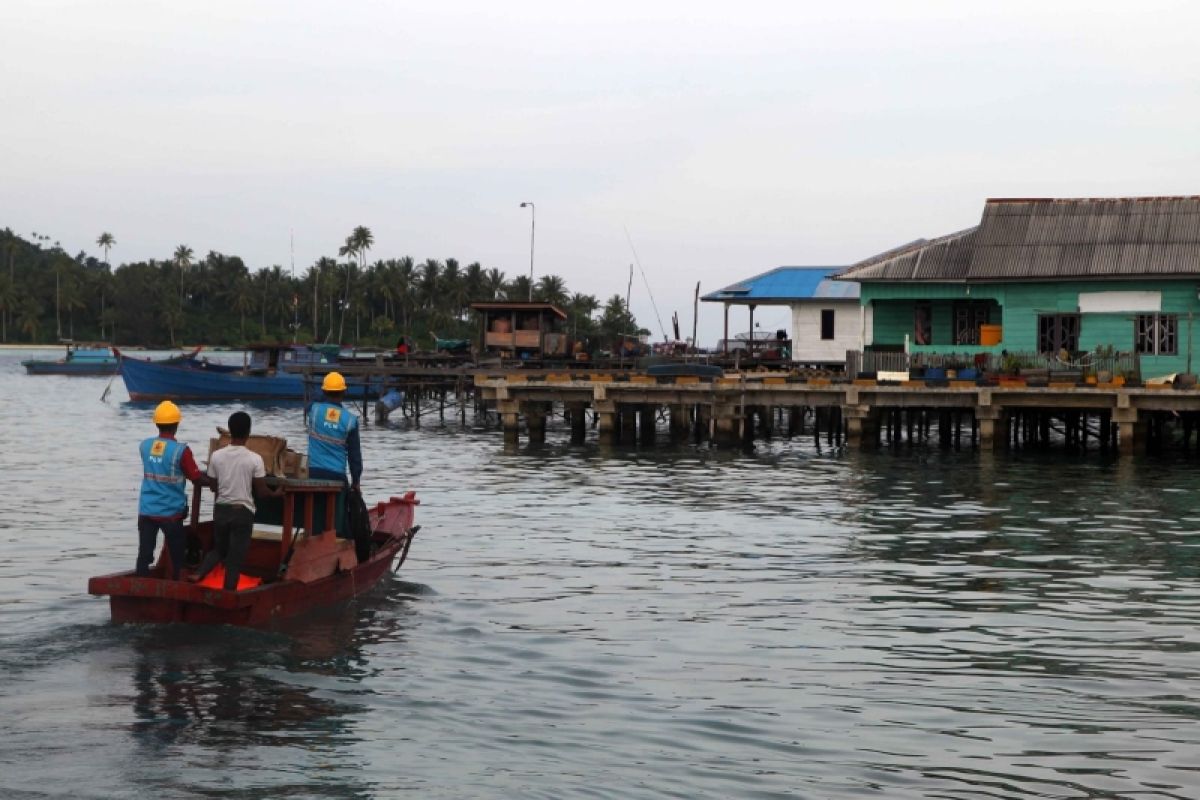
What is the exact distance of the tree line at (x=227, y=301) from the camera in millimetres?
135625

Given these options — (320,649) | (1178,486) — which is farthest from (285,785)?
(1178,486)

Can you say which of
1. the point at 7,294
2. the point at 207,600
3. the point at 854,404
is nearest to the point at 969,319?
the point at 854,404

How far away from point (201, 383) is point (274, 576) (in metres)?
56.9

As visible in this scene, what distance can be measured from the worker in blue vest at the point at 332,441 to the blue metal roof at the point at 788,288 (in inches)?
1327

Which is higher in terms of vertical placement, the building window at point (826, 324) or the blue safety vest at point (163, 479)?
the building window at point (826, 324)

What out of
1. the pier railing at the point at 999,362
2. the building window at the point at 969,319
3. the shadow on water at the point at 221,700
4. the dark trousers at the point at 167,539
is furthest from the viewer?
the building window at the point at 969,319

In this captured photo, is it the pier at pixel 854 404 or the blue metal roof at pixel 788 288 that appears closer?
the pier at pixel 854 404

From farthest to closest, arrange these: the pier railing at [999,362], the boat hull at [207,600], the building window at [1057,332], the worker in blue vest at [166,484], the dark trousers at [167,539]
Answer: the building window at [1057,332] < the pier railing at [999,362] < the dark trousers at [167,539] < the worker in blue vest at [166,484] < the boat hull at [207,600]

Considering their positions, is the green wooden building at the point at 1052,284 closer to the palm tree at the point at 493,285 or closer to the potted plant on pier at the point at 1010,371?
the potted plant on pier at the point at 1010,371

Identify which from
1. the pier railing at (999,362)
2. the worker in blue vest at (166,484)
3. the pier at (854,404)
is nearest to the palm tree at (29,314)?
the pier at (854,404)

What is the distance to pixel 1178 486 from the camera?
93.5 feet

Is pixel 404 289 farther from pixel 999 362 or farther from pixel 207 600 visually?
pixel 207 600

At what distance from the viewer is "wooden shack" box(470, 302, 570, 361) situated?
5278 cm

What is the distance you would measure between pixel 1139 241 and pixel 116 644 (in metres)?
32.3
